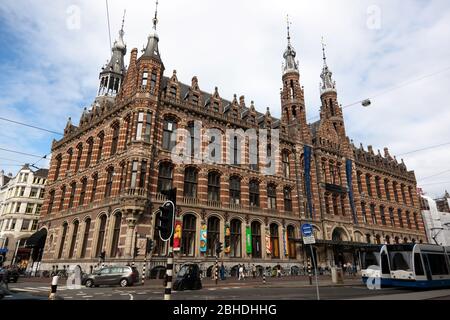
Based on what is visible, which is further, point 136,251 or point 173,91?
point 173,91

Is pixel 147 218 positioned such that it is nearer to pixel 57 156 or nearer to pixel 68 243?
pixel 68 243

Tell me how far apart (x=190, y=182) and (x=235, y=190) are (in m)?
5.23

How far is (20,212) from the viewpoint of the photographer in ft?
173

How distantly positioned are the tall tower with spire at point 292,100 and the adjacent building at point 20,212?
1659 inches

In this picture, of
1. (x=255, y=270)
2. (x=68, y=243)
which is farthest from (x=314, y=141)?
(x=68, y=243)

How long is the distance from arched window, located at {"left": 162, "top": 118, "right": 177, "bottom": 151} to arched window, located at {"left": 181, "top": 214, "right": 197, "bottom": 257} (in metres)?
6.83

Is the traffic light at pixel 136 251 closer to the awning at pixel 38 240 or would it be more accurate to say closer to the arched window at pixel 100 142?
the arched window at pixel 100 142

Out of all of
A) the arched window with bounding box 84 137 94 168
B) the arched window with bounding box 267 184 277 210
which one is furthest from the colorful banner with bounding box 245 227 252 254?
the arched window with bounding box 84 137 94 168

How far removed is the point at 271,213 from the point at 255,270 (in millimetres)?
6397

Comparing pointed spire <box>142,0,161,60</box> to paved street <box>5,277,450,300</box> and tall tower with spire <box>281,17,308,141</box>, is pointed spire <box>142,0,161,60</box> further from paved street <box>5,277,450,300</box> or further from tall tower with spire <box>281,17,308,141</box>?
paved street <box>5,277,450,300</box>

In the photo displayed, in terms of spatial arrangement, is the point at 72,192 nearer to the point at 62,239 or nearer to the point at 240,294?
the point at 62,239

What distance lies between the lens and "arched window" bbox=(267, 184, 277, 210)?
108ft

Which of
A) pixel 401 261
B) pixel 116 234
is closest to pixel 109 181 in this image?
pixel 116 234

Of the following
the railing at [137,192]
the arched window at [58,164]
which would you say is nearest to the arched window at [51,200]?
the arched window at [58,164]
